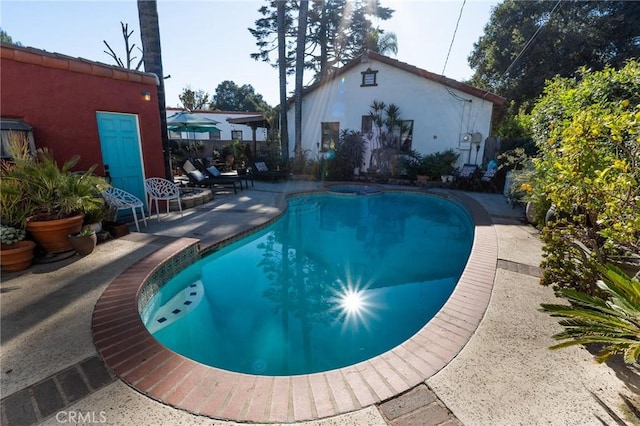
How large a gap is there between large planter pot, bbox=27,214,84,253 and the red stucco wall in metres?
1.78

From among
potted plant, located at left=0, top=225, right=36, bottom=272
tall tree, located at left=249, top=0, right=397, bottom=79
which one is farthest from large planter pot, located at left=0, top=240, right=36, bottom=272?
tall tree, located at left=249, top=0, right=397, bottom=79

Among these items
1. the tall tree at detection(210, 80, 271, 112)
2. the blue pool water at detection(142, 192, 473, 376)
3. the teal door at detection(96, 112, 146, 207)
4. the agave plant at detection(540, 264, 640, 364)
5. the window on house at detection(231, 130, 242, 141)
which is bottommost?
the blue pool water at detection(142, 192, 473, 376)

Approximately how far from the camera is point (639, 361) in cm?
215

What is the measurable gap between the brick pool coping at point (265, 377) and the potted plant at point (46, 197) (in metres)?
1.90

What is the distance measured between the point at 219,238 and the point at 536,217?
621 cm

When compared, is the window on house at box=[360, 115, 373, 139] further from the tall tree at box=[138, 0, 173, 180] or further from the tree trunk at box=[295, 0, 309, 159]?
the tall tree at box=[138, 0, 173, 180]

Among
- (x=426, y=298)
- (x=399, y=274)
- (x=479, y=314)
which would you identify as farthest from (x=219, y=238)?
(x=479, y=314)

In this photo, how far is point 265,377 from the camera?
6.91 ft

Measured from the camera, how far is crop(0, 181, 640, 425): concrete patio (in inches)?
67.4

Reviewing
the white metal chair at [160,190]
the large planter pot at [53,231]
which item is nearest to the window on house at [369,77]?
the white metal chair at [160,190]

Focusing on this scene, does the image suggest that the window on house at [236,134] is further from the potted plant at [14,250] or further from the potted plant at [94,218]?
the potted plant at [14,250]

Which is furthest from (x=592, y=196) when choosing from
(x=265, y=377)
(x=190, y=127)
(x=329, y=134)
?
(x=190, y=127)

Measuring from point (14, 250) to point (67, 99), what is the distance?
2963 mm

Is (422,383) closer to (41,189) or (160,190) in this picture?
(41,189)
